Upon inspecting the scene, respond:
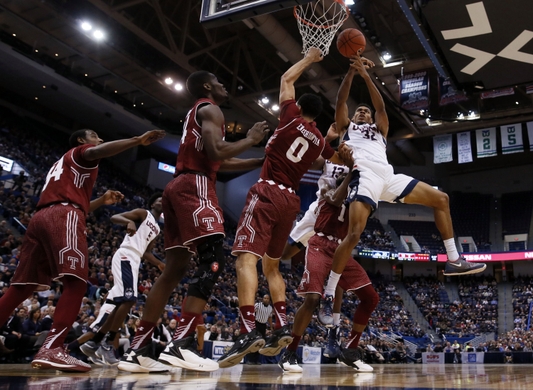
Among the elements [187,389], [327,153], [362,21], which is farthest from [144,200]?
[187,389]

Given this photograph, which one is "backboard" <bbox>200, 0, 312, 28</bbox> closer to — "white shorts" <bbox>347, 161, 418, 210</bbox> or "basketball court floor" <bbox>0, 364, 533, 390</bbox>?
"white shorts" <bbox>347, 161, 418, 210</bbox>

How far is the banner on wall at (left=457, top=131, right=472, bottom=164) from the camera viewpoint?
21375mm

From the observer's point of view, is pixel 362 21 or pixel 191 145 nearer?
pixel 191 145

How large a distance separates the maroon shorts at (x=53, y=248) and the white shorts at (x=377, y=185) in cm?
242

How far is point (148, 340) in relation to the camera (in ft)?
10.8

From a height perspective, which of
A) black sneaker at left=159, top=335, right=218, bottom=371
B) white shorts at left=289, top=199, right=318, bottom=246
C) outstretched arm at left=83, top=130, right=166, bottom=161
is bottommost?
black sneaker at left=159, top=335, right=218, bottom=371

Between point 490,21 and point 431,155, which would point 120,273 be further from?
point 431,155

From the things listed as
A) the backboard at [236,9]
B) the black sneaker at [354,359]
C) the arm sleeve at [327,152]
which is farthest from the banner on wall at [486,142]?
the arm sleeve at [327,152]

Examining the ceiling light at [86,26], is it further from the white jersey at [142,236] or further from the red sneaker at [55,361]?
the red sneaker at [55,361]

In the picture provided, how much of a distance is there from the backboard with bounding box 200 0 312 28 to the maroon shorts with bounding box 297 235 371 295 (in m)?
2.43

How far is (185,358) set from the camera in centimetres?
288

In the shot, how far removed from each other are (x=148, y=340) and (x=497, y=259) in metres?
29.4

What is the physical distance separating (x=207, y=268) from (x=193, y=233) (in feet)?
0.82

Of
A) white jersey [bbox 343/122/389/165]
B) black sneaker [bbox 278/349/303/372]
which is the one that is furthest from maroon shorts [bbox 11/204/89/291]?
white jersey [bbox 343/122/389/165]
